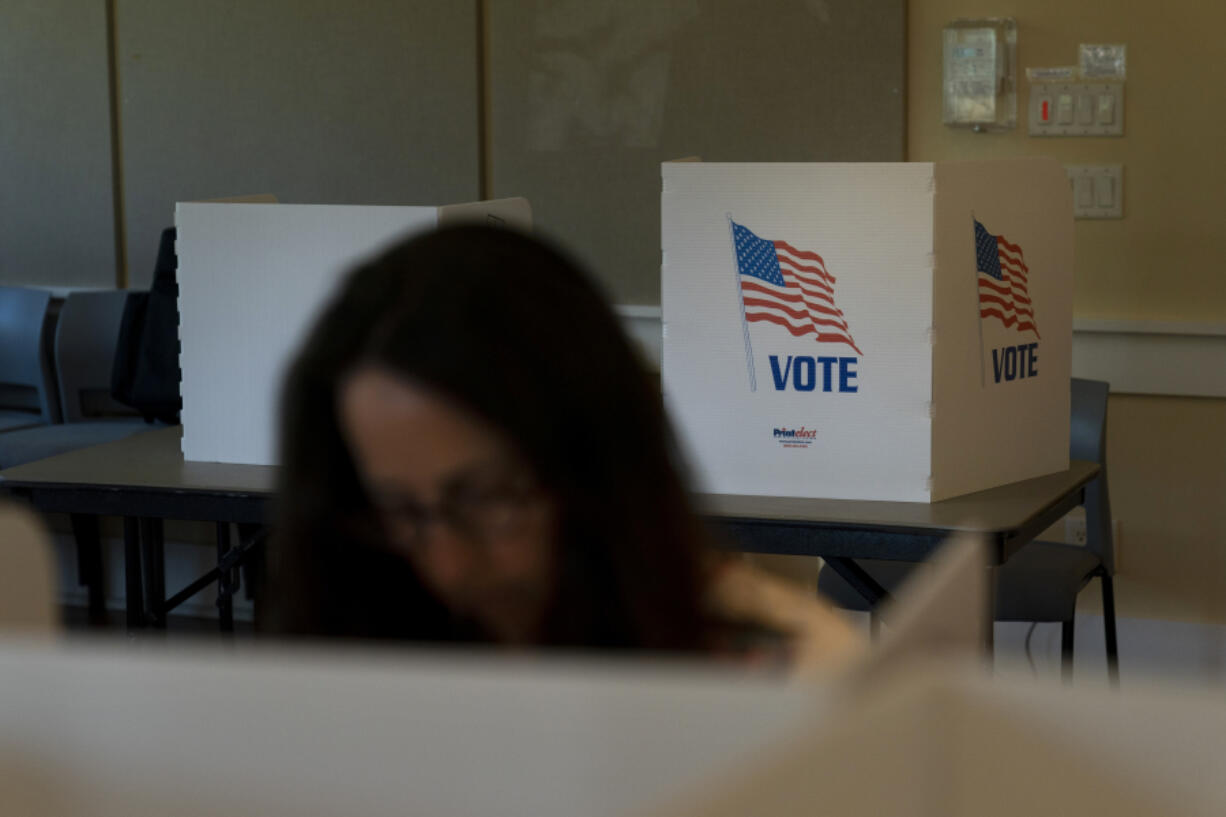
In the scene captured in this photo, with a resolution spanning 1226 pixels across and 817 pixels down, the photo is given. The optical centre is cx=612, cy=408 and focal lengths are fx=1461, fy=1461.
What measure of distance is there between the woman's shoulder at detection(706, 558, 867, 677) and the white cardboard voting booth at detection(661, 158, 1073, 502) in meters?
1.43

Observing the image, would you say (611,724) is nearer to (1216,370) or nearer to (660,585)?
(660,585)

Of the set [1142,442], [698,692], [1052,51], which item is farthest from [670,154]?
[698,692]

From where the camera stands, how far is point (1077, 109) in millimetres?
3586

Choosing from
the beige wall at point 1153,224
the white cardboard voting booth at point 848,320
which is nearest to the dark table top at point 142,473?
the white cardboard voting booth at point 848,320

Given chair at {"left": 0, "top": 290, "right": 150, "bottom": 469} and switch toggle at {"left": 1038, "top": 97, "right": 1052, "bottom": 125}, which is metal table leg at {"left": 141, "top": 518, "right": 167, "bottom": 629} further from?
switch toggle at {"left": 1038, "top": 97, "right": 1052, "bottom": 125}

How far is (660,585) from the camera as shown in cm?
82

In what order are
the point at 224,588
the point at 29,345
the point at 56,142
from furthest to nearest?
the point at 56,142 → the point at 29,345 → the point at 224,588

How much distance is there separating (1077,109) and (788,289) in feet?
4.97

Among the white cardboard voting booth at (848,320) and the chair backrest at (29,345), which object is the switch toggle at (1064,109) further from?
the chair backrest at (29,345)

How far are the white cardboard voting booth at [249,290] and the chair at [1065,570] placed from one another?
105 cm

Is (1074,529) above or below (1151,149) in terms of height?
below

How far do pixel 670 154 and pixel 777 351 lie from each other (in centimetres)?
160

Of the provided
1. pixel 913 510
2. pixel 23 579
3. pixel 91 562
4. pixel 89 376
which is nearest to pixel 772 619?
pixel 23 579

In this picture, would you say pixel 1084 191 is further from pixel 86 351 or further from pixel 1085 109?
pixel 86 351
